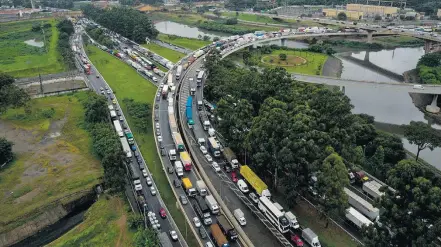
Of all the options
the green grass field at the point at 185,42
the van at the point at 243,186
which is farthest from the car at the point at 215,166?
the green grass field at the point at 185,42

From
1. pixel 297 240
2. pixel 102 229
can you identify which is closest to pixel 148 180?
pixel 102 229

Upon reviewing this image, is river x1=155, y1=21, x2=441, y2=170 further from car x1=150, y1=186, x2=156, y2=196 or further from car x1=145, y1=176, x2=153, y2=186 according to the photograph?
car x1=145, y1=176, x2=153, y2=186

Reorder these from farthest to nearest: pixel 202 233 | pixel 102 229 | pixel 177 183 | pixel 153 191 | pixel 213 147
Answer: pixel 213 147
pixel 177 183
pixel 153 191
pixel 102 229
pixel 202 233

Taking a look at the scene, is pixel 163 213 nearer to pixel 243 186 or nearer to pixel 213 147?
pixel 243 186

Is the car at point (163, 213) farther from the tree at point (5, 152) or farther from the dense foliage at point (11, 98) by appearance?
the dense foliage at point (11, 98)

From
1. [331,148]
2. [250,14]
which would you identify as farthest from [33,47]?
[331,148]

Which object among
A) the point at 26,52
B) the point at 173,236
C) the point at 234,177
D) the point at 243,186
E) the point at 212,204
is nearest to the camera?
the point at 173,236

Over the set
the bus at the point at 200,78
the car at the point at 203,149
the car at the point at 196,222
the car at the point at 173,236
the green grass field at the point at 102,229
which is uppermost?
the bus at the point at 200,78
